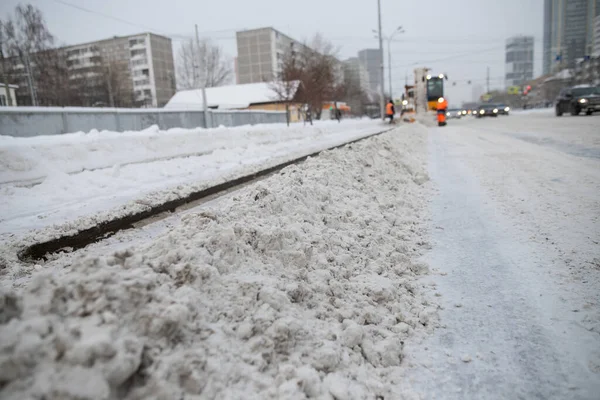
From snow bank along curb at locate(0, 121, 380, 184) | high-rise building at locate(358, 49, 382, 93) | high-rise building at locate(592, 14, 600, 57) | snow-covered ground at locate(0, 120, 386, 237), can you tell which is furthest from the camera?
high-rise building at locate(358, 49, 382, 93)

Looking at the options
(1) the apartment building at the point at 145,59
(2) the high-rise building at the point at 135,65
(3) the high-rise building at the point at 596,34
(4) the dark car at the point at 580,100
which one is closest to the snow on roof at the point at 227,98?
(2) the high-rise building at the point at 135,65

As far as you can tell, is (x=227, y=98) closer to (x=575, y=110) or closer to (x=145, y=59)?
(x=575, y=110)

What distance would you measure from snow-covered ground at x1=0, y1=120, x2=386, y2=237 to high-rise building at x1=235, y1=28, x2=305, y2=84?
87.5 meters

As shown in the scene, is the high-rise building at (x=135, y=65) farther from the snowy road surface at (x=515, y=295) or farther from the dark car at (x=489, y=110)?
the snowy road surface at (x=515, y=295)

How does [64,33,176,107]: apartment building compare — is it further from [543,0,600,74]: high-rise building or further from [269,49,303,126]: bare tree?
[543,0,600,74]: high-rise building

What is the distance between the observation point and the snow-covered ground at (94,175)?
16.3ft

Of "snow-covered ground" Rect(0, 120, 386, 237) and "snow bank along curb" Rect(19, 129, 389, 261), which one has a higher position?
"snow-covered ground" Rect(0, 120, 386, 237)

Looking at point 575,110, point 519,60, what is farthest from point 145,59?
point 519,60

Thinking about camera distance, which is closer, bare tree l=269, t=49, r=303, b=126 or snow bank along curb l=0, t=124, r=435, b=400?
snow bank along curb l=0, t=124, r=435, b=400

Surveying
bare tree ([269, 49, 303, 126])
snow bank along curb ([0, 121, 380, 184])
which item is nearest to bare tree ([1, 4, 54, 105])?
bare tree ([269, 49, 303, 126])

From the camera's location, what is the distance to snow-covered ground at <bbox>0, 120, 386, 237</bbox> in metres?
4.98

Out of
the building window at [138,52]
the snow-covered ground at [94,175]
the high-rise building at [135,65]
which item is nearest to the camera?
the snow-covered ground at [94,175]

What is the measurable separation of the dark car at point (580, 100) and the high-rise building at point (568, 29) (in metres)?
51.6

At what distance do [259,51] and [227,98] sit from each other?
144 feet
